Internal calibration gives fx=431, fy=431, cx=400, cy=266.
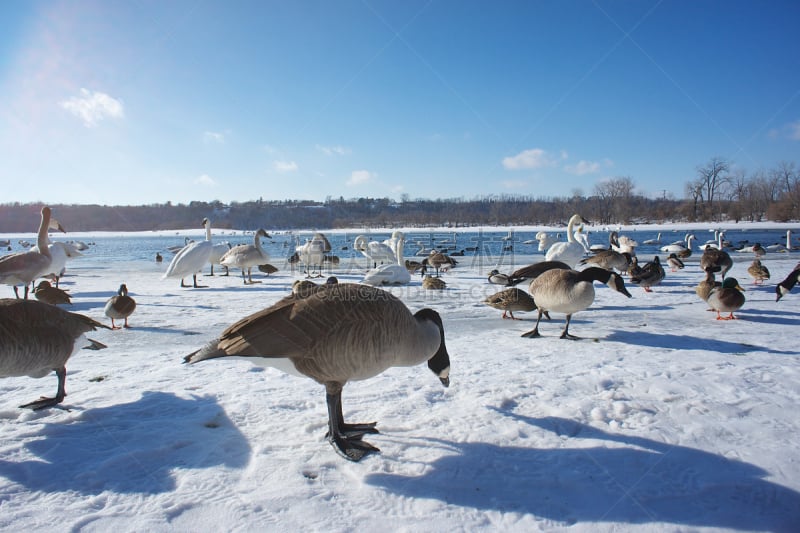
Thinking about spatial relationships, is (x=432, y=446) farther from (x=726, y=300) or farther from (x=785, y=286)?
(x=785, y=286)

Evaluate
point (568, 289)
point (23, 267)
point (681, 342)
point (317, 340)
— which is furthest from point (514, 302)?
point (23, 267)

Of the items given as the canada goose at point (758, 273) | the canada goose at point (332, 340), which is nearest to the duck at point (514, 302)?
the canada goose at point (332, 340)

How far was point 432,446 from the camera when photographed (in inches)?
119

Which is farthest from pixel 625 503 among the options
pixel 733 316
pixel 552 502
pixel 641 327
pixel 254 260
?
pixel 254 260

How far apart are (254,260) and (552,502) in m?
13.5

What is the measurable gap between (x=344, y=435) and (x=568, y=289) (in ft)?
13.1

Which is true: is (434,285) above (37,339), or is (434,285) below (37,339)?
below

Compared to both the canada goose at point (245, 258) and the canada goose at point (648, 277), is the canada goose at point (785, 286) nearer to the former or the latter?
the canada goose at point (648, 277)

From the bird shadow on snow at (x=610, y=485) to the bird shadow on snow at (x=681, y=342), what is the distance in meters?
3.15

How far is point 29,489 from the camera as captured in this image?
2.47 meters

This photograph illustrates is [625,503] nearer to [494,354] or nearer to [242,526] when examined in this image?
[242,526]

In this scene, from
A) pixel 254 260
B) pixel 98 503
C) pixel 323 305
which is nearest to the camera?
pixel 98 503

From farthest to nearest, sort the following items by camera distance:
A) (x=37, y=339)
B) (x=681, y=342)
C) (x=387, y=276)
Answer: (x=387, y=276) → (x=681, y=342) → (x=37, y=339)

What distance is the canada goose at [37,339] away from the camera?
3.16 m
